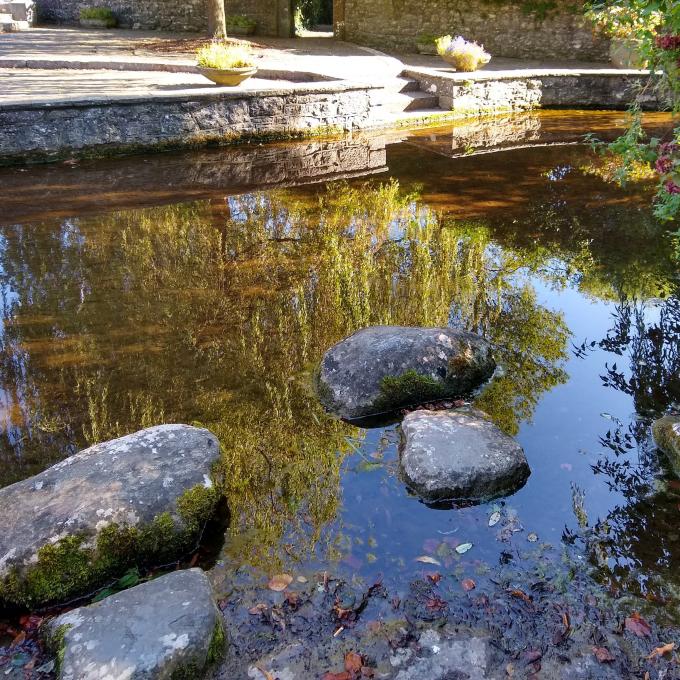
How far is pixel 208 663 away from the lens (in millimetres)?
3129

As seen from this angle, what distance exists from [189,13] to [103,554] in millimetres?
20048

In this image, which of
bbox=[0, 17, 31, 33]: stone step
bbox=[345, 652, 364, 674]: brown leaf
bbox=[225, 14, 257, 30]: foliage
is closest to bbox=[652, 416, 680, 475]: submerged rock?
bbox=[345, 652, 364, 674]: brown leaf

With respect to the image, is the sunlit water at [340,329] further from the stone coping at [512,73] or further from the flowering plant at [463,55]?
the flowering plant at [463,55]

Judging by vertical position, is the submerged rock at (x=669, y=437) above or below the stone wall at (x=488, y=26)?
below

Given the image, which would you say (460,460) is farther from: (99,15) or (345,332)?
(99,15)

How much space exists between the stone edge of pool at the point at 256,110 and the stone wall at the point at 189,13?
20.8 ft

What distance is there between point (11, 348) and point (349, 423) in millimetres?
2951

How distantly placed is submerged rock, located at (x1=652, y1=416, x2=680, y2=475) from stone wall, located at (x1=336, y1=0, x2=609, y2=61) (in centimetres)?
1512

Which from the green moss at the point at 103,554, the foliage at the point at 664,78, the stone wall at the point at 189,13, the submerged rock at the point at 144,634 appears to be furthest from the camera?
the stone wall at the point at 189,13

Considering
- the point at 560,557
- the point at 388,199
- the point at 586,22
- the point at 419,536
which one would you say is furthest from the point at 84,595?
the point at 586,22

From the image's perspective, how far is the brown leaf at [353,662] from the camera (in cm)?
316

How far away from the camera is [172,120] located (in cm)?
1126

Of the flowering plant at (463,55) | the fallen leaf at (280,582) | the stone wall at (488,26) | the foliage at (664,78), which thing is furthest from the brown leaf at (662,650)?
the stone wall at (488,26)

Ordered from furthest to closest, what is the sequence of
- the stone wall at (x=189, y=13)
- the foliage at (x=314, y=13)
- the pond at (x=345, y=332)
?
1. the foliage at (x=314, y=13)
2. the stone wall at (x=189, y=13)
3. the pond at (x=345, y=332)
